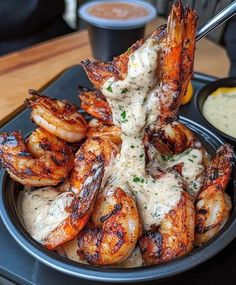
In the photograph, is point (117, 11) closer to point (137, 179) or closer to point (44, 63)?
point (44, 63)

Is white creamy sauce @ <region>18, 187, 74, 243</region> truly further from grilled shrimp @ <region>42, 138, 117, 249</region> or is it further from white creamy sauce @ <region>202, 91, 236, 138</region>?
white creamy sauce @ <region>202, 91, 236, 138</region>

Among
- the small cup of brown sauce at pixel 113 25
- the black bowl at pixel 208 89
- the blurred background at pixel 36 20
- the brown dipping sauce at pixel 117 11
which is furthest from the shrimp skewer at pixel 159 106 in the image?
the blurred background at pixel 36 20

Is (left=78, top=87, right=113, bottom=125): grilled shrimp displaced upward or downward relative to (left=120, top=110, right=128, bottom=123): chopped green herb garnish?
A: downward

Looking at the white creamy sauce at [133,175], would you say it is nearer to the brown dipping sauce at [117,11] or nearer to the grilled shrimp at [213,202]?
the grilled shrimp at [213,202]

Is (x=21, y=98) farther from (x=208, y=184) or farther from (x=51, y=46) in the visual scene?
(x=208, y=184)

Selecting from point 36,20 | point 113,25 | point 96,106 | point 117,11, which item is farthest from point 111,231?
point 36,20

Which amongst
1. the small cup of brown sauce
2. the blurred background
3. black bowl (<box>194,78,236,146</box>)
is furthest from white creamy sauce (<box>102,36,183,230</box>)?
the blurred background
